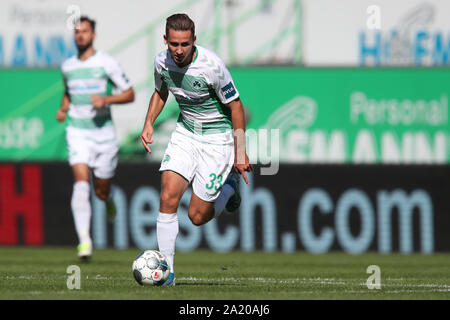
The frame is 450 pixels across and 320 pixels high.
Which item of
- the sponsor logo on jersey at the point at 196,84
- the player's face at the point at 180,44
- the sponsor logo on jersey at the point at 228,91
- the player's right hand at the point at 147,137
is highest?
A: the player's face at the point at 180,44

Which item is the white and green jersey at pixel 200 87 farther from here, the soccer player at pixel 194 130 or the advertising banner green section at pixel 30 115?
the advertising banner green section at pixel 30 115

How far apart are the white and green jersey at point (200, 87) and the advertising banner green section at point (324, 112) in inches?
376

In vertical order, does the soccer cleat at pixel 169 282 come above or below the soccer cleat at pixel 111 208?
below

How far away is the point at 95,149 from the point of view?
11938 millimetres

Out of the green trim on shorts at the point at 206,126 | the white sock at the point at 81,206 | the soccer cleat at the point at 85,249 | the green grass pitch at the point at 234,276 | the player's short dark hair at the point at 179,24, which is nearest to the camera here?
the green grass pitch at the point at 234,276

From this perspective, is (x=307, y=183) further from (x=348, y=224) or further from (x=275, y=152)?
(x=275, y=152)

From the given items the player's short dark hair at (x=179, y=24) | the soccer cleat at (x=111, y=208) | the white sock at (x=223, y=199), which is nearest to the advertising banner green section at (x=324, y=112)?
the soccer cleat at (x=111, y=208)

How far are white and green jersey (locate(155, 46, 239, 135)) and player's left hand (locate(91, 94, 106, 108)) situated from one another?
299 centimetres

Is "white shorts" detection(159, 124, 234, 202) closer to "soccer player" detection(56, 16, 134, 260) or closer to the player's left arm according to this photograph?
the player's left arm

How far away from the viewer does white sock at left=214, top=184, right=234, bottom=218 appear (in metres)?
9.01

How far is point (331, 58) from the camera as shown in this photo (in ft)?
62.5

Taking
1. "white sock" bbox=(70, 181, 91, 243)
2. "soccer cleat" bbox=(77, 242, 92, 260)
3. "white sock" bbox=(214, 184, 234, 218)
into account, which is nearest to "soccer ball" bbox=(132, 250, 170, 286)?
"white sock" bbox=(214, 184, 234, 218)

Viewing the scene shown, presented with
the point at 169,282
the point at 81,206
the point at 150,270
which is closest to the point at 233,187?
the point at 169,282

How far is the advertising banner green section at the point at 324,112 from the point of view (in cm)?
1839
